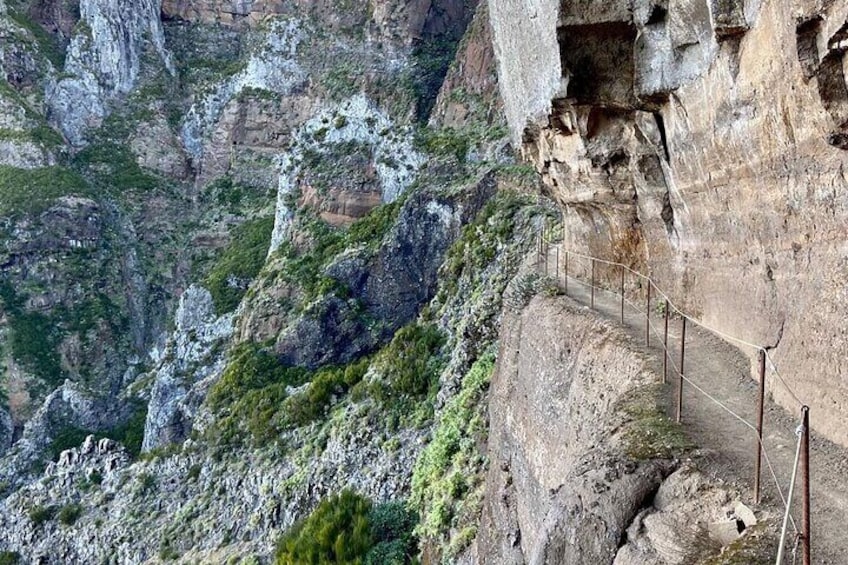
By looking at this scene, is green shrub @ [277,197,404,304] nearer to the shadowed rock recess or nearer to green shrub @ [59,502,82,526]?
the shadowed rock recess

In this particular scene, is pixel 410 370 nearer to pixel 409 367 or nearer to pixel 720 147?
pixel 409 367

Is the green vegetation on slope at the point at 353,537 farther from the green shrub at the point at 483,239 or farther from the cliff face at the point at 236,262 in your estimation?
the green shrub at the point at 483,239

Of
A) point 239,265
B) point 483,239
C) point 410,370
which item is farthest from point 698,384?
point 239,265

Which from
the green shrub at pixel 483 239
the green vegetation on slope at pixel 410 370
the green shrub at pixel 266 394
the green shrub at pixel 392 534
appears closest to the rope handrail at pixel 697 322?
the green shrub at pixel 392 534

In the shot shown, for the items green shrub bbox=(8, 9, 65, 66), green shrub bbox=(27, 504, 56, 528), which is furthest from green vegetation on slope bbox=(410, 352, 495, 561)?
green shrub bbox=(8, 9, 65, 66)

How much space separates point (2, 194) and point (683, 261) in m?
65.3

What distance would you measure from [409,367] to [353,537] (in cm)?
729

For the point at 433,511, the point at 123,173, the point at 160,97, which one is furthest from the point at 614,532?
the point at 160,97

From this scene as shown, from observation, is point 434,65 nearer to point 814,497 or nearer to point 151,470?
point 151,470

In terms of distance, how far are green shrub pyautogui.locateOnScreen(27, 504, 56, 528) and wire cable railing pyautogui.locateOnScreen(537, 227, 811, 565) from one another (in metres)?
26.9

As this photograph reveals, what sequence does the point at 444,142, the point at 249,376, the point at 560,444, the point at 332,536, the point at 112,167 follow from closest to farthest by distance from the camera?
1. the point at 560,444
2. the point at 332,536
3. the point at 249,376
4. the point at 444,142
5. the point at 112,167

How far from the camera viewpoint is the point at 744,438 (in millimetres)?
4824

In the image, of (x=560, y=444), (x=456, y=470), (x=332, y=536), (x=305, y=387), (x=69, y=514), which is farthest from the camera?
(x=69, y=514)

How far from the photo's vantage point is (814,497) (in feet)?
12.9
